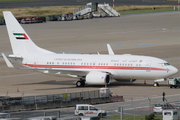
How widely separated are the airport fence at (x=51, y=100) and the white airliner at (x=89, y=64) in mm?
7924

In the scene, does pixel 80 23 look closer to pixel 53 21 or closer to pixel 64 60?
pixel 53 21

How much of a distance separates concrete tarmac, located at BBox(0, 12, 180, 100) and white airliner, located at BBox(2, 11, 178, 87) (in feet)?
5.52

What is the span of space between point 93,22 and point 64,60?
8710cm

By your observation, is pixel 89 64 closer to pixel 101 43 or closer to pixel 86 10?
pixel 101 43

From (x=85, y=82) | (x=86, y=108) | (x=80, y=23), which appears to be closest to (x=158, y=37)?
(x=80, y=23)

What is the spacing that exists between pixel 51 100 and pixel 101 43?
60.4 m

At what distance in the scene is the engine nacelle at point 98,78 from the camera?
6184 centimetres

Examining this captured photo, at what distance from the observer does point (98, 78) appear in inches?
2446

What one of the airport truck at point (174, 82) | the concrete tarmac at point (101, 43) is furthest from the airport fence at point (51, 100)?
the airport truck at point (174, 82)

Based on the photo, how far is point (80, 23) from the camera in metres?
150

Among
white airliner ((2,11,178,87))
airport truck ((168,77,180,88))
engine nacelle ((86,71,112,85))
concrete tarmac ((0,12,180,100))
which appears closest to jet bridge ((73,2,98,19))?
concrete tarmac ((0,12,180,100))

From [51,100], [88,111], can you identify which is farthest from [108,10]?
[88,111]

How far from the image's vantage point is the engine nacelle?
61.8m

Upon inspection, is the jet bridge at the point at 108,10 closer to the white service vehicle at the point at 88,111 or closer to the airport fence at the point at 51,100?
the airport fence at the point at 51,100
